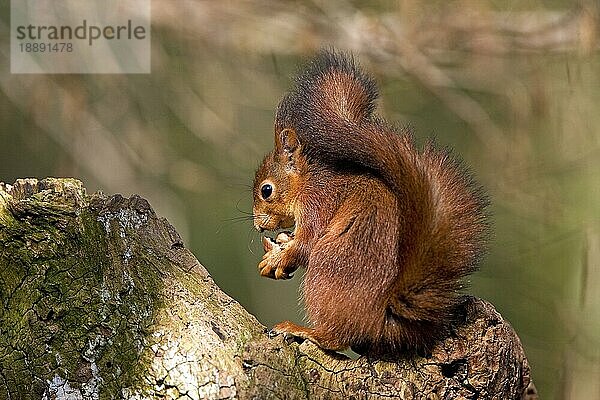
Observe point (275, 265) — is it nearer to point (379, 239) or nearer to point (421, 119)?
point (379, 239)

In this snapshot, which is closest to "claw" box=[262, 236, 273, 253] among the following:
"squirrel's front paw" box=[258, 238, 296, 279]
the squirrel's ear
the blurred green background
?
"squirrel's front paw" box=[258, 238, 296, 279]

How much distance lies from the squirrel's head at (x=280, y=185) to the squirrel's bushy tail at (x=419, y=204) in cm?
12

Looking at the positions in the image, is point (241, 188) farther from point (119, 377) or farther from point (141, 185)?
point (119, 377)

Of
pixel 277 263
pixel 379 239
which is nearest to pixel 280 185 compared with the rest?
pixel 277 263

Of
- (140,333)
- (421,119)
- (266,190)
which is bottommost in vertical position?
(140,333)

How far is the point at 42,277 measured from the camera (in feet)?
3.43

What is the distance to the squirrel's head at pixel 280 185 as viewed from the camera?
1356 mm

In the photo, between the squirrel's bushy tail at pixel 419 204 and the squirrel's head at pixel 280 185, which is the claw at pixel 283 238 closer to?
the squirrel's head at pixel 280 185

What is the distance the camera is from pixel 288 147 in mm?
1366

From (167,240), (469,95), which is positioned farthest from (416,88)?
(167,240)

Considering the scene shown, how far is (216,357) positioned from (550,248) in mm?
1634

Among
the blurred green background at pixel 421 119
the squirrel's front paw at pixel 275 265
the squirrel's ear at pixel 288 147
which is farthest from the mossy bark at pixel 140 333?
the blurred green background at pixel 421 119

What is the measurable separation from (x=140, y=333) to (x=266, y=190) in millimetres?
410

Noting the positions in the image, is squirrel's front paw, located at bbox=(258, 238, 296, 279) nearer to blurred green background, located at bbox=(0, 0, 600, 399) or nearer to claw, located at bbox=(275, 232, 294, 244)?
claw, located at bbox=(275, 232, 294, 244)
